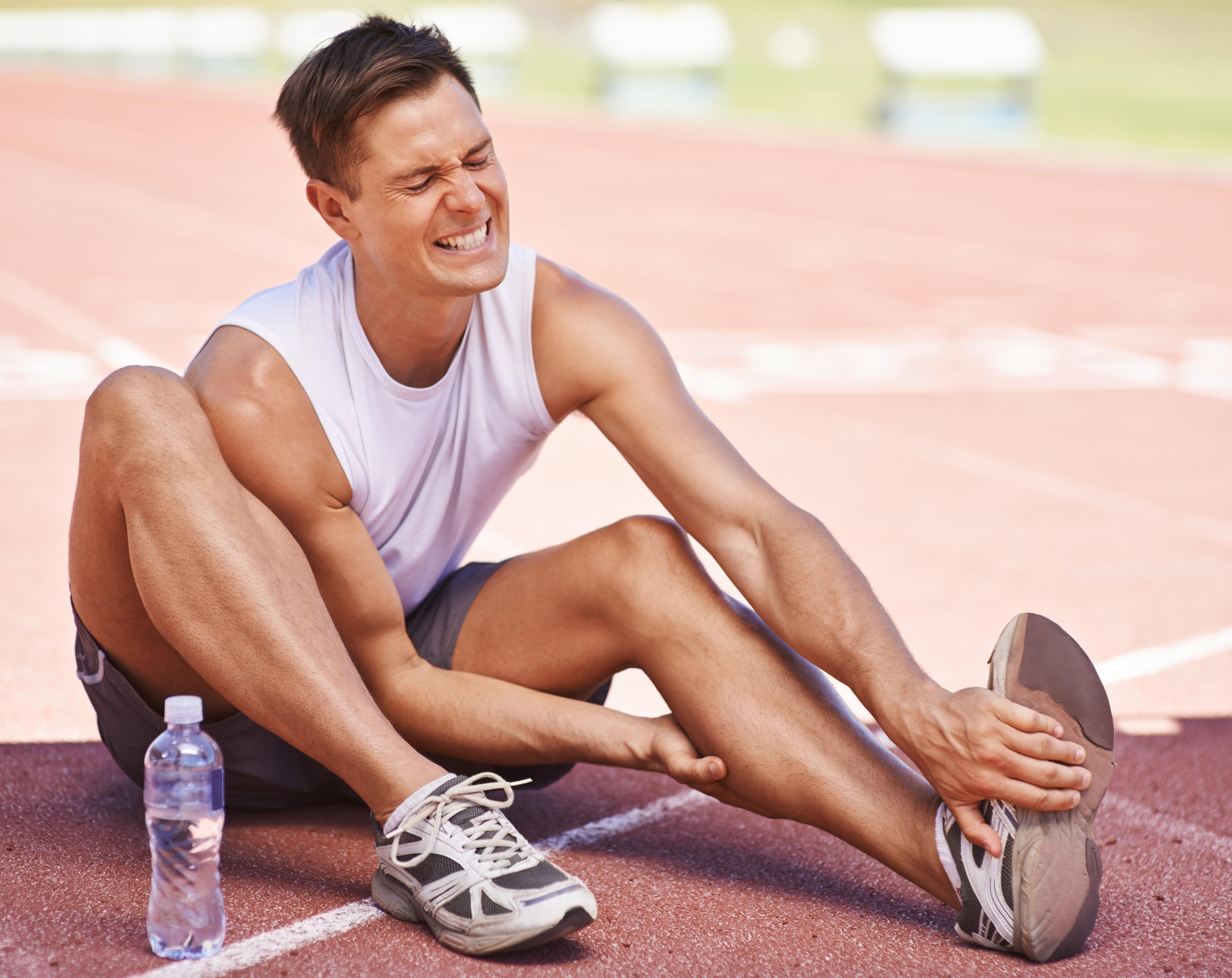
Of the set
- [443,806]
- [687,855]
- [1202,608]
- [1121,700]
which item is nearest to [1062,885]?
[687,855]

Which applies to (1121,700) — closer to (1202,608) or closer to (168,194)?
(1202,608)

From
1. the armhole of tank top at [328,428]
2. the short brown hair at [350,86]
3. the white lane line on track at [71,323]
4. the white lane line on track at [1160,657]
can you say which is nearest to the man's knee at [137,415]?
the armhole of tank top at [328,428]

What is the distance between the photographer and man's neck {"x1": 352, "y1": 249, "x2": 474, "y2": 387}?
2.76 m

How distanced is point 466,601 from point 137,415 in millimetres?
797

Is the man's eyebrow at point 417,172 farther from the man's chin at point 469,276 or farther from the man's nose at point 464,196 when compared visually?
the man's chin at point 469,276

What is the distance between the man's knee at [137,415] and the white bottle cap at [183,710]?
40 cm

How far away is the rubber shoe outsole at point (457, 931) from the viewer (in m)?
2.31

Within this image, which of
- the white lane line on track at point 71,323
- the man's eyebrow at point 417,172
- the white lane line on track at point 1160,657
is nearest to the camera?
the man's eyebrow at point 417,172

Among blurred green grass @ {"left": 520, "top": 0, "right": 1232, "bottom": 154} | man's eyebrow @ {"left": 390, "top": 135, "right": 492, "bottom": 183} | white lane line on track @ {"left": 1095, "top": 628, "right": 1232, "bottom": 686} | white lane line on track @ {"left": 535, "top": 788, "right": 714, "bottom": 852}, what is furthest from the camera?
blurred green grass @ {"left": 520, "top": 0, "right": 1232, "bottom": 154}

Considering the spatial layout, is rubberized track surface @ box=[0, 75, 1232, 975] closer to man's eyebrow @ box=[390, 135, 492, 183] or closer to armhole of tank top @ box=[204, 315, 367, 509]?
armhole of tank top @ box=[204, 315, 367, 509]

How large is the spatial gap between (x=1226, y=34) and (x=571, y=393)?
2069 inches

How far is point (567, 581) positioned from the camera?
9.24ft

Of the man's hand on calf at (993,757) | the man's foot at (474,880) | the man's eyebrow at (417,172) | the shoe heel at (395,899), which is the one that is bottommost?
the shoe heel at (395,899)

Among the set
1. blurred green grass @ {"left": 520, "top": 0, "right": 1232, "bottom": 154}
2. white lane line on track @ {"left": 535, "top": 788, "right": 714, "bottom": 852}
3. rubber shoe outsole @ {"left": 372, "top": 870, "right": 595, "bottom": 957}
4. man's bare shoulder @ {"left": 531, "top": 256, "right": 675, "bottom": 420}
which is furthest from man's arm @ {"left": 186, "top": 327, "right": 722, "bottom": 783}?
blurred green grass @ {"left": 520, "top": 0, "right": 1232, "bottom": 154}
